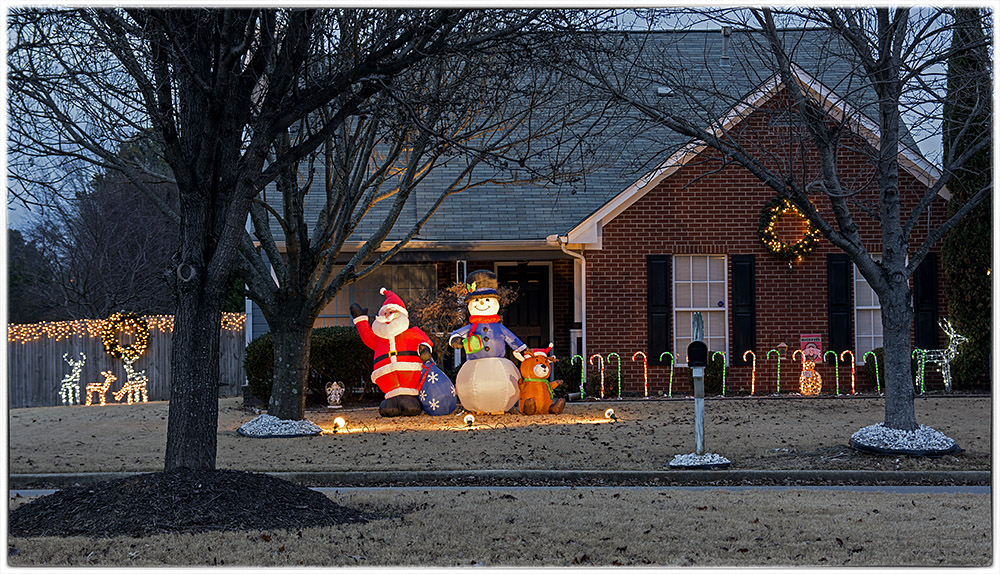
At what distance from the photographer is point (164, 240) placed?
29562 millimetres

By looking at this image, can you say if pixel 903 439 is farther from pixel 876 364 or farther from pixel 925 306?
pixel 925 306

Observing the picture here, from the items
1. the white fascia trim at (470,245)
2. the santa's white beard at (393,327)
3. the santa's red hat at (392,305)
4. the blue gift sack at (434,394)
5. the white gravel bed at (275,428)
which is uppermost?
the white fascia trim at (470,245)

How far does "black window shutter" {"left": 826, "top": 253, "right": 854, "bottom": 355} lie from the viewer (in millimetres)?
17938

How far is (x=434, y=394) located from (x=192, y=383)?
7.42 meters

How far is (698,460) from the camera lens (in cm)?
1020

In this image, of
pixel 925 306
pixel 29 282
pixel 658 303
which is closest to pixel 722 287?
pixel 658 303

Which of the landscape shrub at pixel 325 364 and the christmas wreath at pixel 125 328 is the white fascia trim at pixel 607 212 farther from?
the christmas wreath at pixel 125 328

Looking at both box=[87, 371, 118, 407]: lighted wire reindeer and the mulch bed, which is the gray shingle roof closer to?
box=[87, 371, 118, 407]: lighted wire reindeer

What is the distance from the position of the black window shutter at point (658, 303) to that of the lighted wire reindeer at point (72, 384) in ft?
40.2

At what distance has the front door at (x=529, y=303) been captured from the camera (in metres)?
20.1

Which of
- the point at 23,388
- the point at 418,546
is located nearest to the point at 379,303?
the point at 23,388

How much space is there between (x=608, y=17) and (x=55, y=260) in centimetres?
2344

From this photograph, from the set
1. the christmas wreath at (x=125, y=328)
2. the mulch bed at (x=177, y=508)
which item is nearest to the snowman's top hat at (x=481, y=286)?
the mulch bed at (x=177, y=508)

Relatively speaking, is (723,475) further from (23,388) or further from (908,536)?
(23,388)
